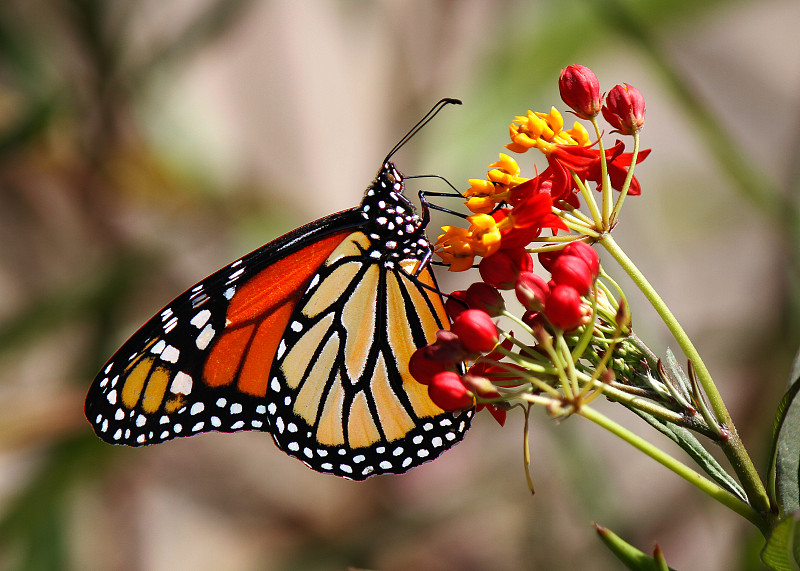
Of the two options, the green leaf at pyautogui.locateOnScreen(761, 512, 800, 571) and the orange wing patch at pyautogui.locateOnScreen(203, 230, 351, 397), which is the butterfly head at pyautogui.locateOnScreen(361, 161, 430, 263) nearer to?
the orange wing patch at pyautogui.locateOnScreen(203, 230, 351, 397)

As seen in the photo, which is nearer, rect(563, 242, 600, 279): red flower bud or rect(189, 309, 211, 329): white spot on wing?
rect(563, 242, 600, 279): red flower bud

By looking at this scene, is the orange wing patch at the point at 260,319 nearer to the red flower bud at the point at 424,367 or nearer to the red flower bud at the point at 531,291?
the red flower bud at the point at 424,367

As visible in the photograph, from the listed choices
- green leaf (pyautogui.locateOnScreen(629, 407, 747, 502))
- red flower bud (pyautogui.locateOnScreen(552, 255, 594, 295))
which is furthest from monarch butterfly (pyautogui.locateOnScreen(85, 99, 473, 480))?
green leaf (pyautogui.locateOnScreen(629, 407, 747, 502))

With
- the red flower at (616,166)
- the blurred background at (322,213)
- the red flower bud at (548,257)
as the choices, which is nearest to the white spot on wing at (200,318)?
the red flower bud at (548,257)

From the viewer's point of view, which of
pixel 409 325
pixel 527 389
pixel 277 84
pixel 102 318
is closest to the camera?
pixel 527 389

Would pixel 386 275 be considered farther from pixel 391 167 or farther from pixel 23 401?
pixel 23 401

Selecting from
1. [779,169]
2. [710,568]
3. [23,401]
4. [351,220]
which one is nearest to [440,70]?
[779,169]
